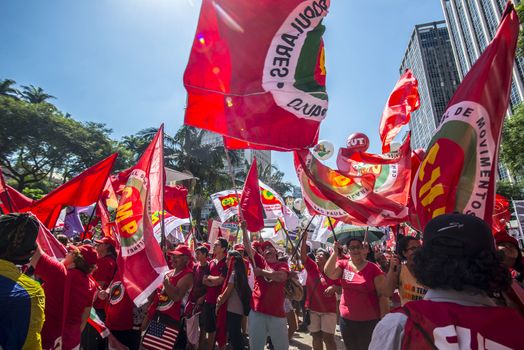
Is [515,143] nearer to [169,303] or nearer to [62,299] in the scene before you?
[169,303]

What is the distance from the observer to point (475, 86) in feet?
8.23

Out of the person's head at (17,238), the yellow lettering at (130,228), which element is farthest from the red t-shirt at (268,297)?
the person's head at (17,238)

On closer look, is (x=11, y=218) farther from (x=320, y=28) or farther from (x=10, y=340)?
(x=320, y=28)

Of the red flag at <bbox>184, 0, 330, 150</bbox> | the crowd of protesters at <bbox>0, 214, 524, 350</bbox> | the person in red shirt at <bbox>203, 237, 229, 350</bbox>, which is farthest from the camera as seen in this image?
the person in red shirt at <bbox>203, 237, 229, 350</bbox>

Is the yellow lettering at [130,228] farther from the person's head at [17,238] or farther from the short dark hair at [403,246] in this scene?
the short dark hair at [403,246]

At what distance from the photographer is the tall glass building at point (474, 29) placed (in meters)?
44.8

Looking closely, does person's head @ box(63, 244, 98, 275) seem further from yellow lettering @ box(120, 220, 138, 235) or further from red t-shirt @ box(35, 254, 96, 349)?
yellow lettering @ box(120, 220, 138, 235)

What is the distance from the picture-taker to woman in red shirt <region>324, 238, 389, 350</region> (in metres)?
3.78

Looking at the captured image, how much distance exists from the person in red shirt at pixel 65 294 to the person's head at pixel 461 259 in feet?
9.16

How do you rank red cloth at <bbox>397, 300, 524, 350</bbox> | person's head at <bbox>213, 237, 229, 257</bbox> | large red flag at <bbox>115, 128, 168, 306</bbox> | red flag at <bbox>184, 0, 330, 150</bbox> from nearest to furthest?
red cloth at <bbox>397, 300, 524, 350</bbox> < red flag at <bbox>184, 0, 330, 150</bbox> < large red flag at <bbox>115, 128, 168, 306</bbox> < person's head at <bbox>213, 237, 229, 257</bbox>

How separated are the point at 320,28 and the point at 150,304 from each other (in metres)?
4.05

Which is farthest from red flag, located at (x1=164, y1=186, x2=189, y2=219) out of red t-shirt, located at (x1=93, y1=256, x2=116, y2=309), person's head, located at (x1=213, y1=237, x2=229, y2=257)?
red t-shirt, located at (x1=93, y1=256, x2=116, y2=309)

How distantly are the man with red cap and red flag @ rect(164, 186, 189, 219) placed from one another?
3.75m

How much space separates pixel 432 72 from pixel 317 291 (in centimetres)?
9195
